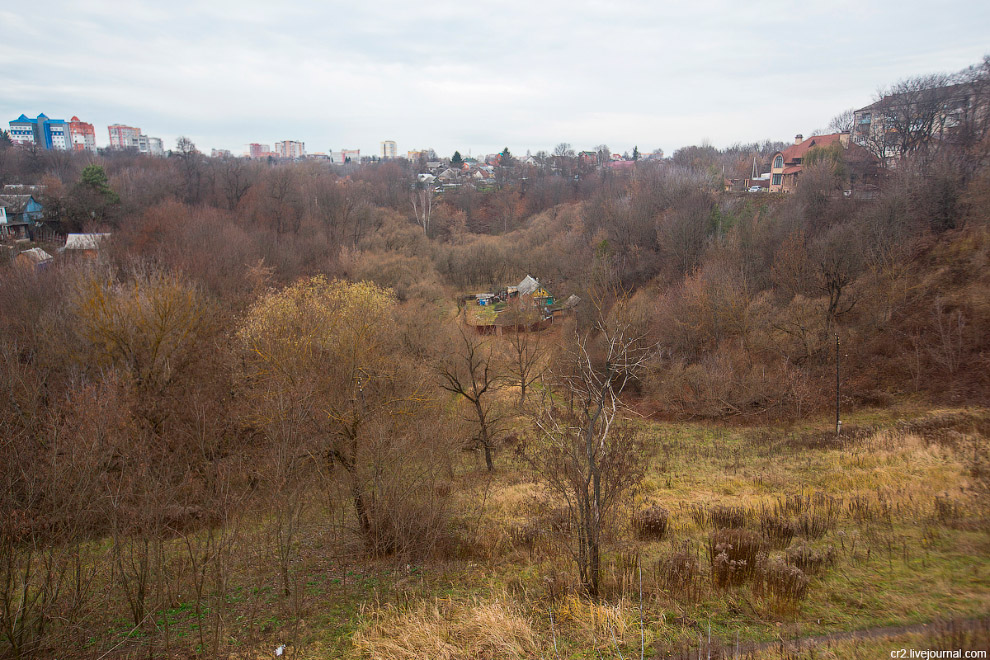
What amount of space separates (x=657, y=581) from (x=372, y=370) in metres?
10.0

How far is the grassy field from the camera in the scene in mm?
6316

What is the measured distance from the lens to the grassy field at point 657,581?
632 cm

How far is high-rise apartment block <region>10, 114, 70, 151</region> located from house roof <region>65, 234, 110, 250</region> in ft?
421

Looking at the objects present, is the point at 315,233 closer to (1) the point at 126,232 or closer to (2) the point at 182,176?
(1) the point at 126,232

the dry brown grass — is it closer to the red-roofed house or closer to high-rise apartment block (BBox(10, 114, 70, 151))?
the red-roofed house

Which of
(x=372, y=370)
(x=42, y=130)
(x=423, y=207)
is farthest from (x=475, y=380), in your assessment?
(x=42, y=130)

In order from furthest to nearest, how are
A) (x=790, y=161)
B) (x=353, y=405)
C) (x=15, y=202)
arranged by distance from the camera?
1. (x=790, y=161)
2. (x=15, y=202)
3. (x=353, y=405)

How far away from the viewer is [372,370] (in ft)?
50.1

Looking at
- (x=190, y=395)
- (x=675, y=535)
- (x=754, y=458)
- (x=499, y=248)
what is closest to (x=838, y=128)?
(x=499, y=248)

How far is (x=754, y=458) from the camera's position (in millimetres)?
16281

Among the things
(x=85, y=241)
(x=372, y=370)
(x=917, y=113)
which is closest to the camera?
(x=372, y=370)

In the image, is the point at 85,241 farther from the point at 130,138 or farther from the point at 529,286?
the point at 130,138

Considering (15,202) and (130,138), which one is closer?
(15,202)

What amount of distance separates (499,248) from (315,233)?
52.8 ft
